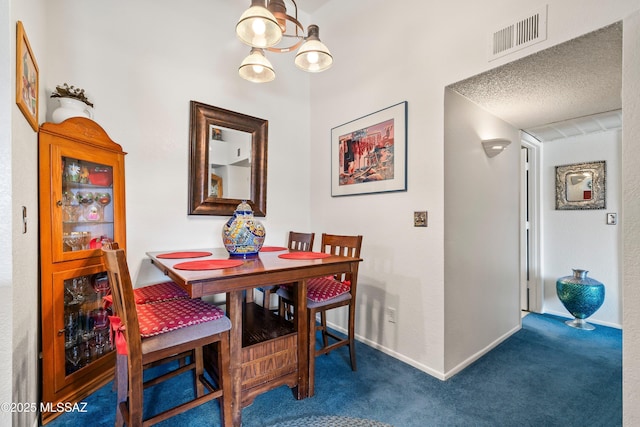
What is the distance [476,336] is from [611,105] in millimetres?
2166

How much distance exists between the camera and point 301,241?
252 centimetres

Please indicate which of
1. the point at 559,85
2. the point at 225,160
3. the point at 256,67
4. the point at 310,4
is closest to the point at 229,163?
the point at 225,160

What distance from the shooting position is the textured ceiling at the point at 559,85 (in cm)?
154

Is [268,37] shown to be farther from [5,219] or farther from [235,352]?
[235,352]

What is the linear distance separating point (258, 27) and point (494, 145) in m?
1.96

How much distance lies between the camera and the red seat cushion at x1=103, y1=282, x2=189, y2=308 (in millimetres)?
1688

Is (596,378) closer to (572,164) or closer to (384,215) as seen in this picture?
(384,215)

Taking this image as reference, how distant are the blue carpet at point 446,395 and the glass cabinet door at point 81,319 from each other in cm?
24

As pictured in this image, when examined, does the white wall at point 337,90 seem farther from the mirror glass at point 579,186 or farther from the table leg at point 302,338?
the mirror glass at point 579,186

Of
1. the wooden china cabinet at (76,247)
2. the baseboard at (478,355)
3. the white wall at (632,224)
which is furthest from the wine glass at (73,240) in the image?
the white wall at (632,224)

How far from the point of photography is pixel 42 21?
1707 millimetres

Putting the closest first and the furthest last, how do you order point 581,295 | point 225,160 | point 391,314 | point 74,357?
point 74,357, point 391,314, point 225,160, point 581,295

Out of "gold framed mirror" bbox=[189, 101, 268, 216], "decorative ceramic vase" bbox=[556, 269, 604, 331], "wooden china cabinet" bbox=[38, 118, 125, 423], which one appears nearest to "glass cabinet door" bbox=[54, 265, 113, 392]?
"wooden china cabinet" bbox=[38, 118, 125, 423]

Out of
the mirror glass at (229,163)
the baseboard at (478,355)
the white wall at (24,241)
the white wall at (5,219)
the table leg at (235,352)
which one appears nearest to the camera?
the white wall at (5,219)
